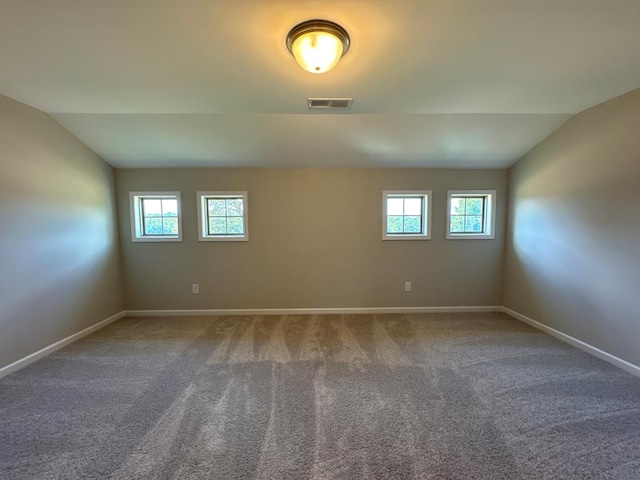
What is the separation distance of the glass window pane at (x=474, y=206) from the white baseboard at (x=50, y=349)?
5.45 m

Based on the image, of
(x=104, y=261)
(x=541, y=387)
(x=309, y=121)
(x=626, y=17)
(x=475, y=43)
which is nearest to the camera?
(x=626, y=17)

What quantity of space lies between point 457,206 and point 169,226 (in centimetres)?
439

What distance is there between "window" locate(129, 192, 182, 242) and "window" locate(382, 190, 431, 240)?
10.2ft

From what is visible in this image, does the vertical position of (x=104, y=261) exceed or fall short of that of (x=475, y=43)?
it falls short

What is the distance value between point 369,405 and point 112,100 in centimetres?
341

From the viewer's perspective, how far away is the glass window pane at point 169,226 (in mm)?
4008

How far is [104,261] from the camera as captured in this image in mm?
3631

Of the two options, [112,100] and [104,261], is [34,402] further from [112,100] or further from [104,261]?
[112,100]

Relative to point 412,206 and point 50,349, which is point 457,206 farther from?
point 50,349

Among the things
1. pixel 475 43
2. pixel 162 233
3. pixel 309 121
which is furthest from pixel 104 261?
pixel 475 43

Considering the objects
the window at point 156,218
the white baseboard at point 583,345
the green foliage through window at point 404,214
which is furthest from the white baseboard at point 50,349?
the white baseboard at point 583,345

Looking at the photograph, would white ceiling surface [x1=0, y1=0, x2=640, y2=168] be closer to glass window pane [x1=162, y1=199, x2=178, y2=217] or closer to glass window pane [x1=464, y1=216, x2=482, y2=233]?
glass window pane [x1=162, y1=199, x2=178, y2=217]

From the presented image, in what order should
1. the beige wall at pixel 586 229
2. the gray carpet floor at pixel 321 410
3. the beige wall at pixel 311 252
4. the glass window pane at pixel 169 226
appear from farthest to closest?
the glass window pane at pixel 169 226 → the beige wall at pixel 311 252 → the beige wall at pixel 586 229 → the gray carpet floor at pixel 321 410

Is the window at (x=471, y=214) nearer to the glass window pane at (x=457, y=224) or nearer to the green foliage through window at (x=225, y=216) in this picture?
the glass window pane at (x=457, y=224)
